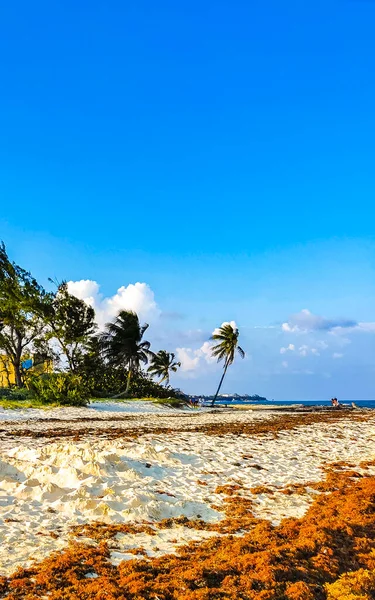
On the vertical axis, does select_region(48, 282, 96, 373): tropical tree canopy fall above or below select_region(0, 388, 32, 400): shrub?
above

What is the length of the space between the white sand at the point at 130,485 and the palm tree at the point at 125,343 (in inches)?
1424

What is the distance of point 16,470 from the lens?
8.11 metres

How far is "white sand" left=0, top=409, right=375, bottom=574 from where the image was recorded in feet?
19.4

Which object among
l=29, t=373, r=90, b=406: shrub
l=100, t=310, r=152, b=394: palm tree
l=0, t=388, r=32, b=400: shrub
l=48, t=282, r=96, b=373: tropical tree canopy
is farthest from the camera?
l=100, t=310, r=152, b=394: palm tree

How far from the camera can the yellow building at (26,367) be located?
38.6 metres

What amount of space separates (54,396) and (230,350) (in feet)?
91.0

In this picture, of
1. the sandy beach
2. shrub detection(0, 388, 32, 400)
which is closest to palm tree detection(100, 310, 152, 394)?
shrub detection(0, 388, 32, 400)

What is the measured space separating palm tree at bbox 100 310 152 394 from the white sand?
36.2 m

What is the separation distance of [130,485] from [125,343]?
4074cm

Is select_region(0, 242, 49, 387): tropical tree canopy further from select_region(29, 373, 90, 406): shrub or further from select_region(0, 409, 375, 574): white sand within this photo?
select_region(0, 409, 375, 574): white sand

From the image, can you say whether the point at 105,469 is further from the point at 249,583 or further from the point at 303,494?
the point at 249,583

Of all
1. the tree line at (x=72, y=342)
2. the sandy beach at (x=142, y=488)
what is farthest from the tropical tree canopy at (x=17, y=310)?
the sandy beach at (x=142, y=488)

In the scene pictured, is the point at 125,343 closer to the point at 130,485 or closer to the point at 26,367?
the point at 26,367

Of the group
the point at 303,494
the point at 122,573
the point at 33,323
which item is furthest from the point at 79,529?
the point at 33,323
